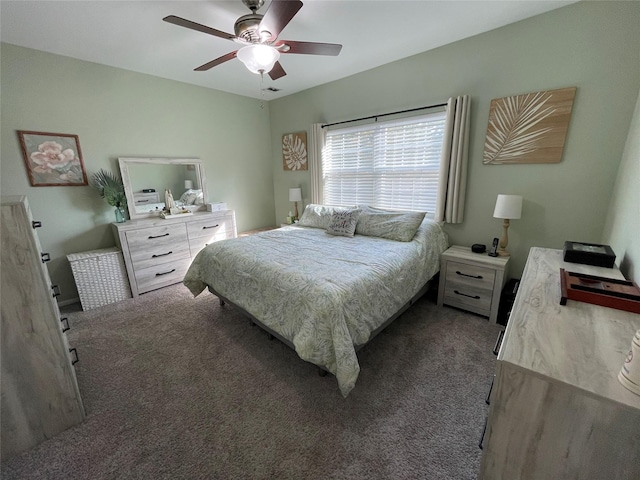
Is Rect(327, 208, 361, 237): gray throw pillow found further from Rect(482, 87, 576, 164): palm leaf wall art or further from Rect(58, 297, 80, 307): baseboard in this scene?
Rect(58, 297, 80, 307): baseboard

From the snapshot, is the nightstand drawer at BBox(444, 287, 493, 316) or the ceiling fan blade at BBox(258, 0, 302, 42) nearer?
the ceiling fan blade at BBox(258, 0, 302, 42)

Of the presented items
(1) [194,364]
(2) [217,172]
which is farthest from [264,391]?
(2) [217,172]

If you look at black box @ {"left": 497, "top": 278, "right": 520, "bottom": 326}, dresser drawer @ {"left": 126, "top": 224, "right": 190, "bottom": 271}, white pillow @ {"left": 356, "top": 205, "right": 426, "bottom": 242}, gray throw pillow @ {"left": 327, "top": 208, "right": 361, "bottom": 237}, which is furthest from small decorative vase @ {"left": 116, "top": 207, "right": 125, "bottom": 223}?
black box @ {"left": 497, "top": 278, "right": 520, "bottom": 326}

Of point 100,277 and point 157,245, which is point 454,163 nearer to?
point 157,245

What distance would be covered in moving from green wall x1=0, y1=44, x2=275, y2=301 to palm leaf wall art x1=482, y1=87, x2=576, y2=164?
3.45 metres

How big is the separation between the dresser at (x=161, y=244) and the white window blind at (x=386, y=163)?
1.83 metres

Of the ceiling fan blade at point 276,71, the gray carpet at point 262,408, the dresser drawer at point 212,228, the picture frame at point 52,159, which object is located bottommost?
the gray carpet at point 262,408

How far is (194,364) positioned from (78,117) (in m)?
2.88

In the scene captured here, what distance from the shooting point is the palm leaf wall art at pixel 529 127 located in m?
2.09

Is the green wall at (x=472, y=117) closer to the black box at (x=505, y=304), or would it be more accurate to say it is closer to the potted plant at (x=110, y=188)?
the potted plant at (x=110, y=188)

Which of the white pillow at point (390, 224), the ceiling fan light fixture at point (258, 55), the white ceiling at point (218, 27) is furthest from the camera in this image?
the white pillow at point (390, 224)

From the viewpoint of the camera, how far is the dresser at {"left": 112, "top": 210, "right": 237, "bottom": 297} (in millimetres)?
2893

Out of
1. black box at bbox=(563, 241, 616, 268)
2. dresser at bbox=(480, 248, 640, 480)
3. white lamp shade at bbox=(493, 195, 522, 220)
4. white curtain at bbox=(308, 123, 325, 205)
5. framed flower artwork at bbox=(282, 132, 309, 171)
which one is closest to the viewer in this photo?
dresser at bbox=(480, 248, 640, 480)


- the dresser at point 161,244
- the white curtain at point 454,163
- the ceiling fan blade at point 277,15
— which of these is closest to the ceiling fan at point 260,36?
the ceiling fan blade at point 277,15
